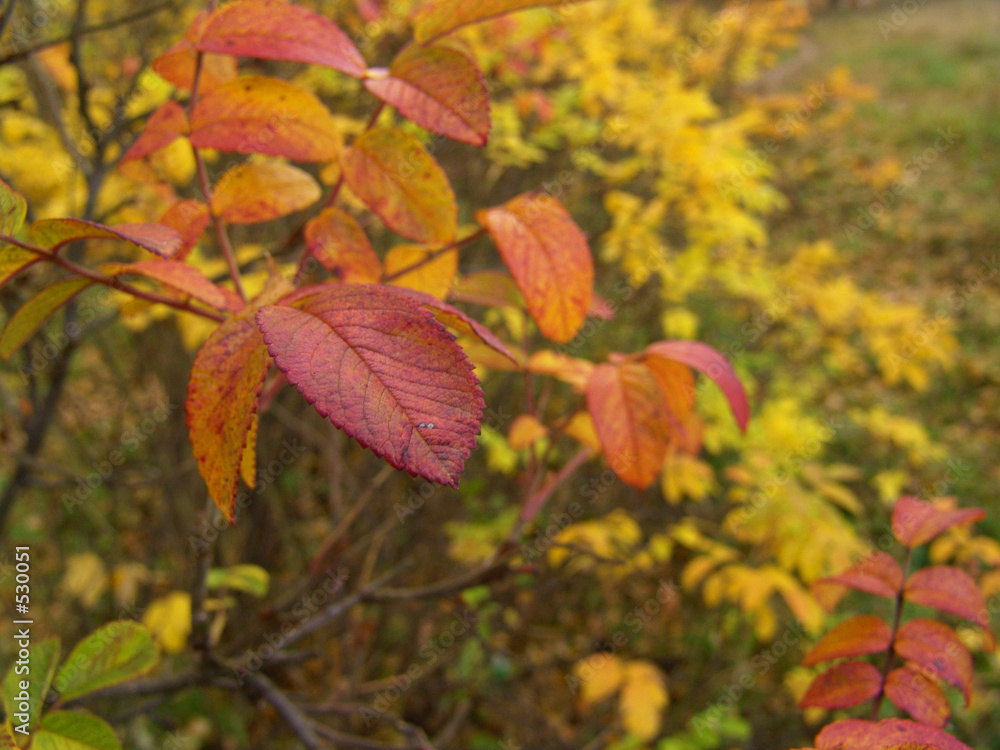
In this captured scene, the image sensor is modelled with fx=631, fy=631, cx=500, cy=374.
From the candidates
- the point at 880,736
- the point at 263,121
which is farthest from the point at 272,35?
the point at 880,736

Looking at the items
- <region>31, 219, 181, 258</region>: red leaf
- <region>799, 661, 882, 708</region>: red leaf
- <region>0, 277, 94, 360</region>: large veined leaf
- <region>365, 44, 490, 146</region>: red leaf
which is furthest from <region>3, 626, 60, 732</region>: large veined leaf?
<region>799, 661, 882, 708</region>: red leaf

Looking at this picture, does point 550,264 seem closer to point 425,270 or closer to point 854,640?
point 425,270

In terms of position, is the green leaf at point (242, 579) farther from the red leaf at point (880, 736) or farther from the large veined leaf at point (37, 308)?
the red leaf at point (880, 736)

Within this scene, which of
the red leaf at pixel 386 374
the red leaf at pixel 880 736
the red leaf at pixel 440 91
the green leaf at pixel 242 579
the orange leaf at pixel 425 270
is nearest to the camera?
the red leaf at pixel 386 374

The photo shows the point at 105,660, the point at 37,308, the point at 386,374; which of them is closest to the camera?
the point at 386,374

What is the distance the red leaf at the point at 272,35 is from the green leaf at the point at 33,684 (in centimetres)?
61

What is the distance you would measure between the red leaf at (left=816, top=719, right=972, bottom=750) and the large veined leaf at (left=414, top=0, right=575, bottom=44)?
2.25 ft

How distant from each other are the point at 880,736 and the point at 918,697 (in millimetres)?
175

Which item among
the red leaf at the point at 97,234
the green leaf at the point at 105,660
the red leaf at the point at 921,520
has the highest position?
the red leaf at the point at 97,234

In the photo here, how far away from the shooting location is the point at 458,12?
1.98ft

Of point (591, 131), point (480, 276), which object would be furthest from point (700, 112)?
point (480, 276)

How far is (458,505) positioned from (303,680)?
0.91 m

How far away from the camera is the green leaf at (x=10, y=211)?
1.51 feet

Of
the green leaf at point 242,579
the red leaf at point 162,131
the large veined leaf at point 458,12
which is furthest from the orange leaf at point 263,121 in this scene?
the green leaf at point 242,579
